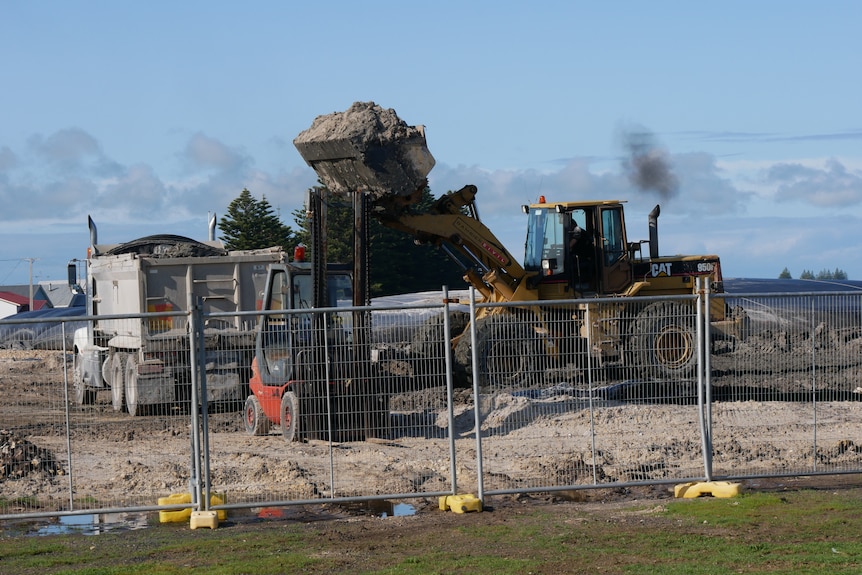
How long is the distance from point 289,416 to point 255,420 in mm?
414

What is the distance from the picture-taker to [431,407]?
35.8 feet

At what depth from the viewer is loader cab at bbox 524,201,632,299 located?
787 inches

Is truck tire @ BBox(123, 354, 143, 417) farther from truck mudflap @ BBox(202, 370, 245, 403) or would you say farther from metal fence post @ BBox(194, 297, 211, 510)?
metal fence post @ BBox(194, 297, 211, 510)

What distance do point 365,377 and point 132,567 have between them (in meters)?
2.98

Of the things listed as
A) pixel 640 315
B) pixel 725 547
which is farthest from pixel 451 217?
pixel 725 547

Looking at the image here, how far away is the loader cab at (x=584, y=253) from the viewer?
1998 cm

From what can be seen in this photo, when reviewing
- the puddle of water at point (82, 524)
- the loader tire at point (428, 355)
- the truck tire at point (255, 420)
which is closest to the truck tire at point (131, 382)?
the truck tire at point (255, 420)

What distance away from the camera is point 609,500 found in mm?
10672

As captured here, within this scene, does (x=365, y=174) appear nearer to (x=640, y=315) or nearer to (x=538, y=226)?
(x=538, y=226)

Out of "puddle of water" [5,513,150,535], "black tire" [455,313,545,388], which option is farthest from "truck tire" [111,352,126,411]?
"black tire" [455,313,545,388]

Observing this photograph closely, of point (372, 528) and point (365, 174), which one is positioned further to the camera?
point (365, 174)

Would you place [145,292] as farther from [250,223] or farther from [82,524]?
[250,223]

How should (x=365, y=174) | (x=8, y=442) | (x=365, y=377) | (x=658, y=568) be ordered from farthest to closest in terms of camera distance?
(x=365, y=174) → (x=8, y=442) → (x=365, y=377) → (x=658, y=568)

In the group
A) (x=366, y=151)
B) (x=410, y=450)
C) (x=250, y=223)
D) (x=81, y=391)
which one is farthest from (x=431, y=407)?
(x=250, y=223)
